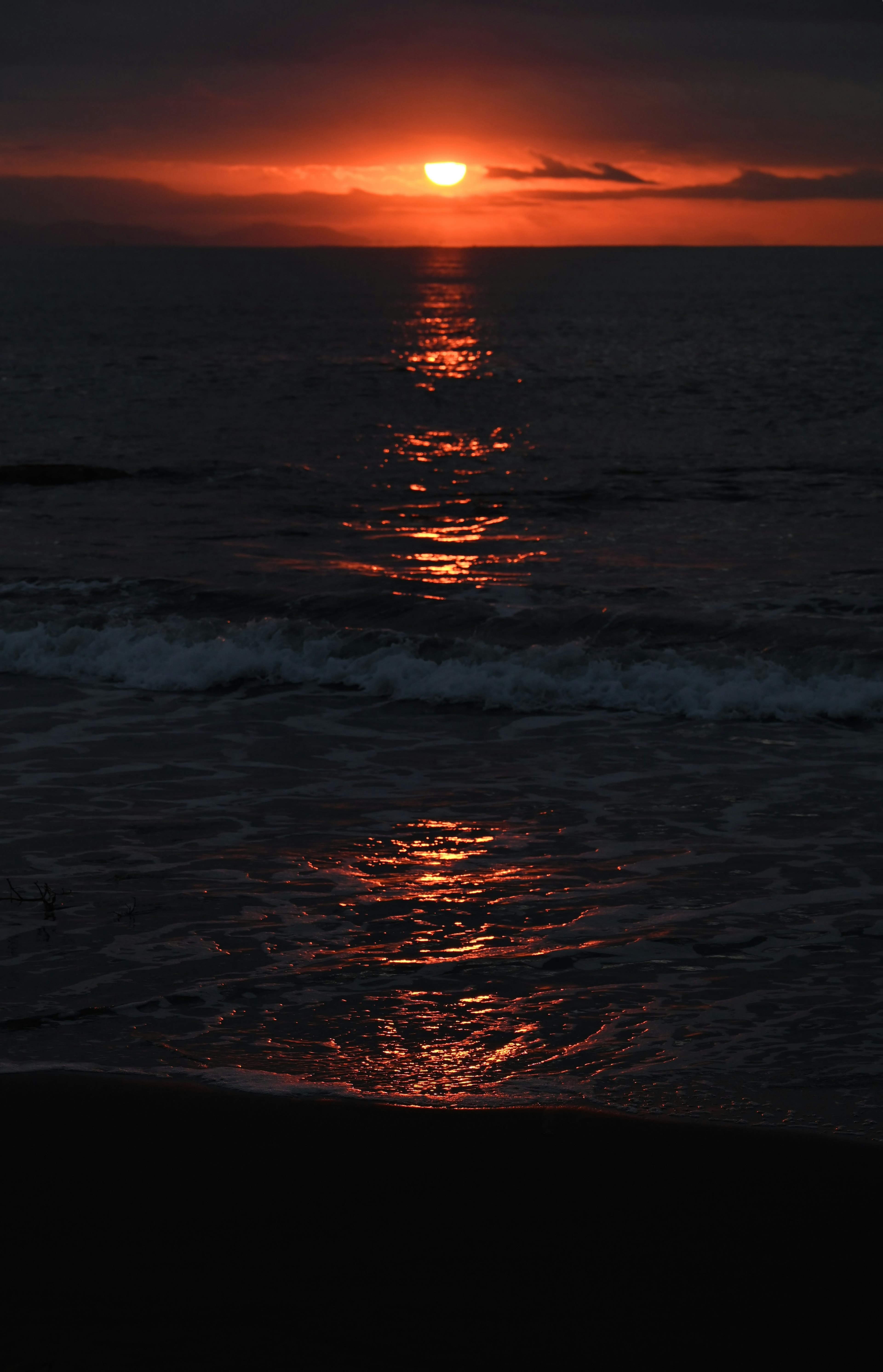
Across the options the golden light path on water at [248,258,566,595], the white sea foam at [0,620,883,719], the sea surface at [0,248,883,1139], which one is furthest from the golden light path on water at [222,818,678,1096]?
the golden light path on water at [248,258,566,595]

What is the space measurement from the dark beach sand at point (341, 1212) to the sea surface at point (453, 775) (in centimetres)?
25

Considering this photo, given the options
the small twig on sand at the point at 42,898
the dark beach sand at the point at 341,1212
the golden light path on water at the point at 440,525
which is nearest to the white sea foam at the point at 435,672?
the golden light path on water at the point at 440,525

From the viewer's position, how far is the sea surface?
5227 mm

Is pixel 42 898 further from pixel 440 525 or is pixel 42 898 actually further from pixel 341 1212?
pixel 440 525

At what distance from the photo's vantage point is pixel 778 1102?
4.59m

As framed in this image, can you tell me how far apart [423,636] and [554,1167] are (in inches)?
384

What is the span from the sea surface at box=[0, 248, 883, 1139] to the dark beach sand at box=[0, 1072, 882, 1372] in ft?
0.82

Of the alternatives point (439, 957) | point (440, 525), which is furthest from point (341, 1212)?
point (440, 525)

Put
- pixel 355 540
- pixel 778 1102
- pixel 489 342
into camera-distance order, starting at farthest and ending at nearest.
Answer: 1. pixel 489 342
2. pixel 355 540
3. pixel 778 1102

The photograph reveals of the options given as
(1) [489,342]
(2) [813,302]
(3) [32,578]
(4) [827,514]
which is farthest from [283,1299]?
(2) [813,302]

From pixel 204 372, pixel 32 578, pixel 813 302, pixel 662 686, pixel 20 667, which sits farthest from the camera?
pixel 813 302

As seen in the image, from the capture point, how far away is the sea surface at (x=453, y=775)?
523 centimetres

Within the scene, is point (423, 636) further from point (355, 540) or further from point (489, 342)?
point (489, 342)

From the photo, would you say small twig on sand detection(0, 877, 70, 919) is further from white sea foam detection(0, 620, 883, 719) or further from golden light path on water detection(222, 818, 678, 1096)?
white sea foam detection(0, 620, 883, 719)
